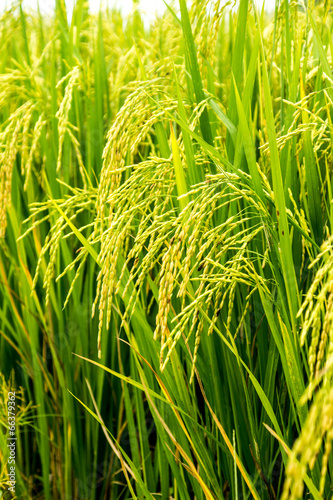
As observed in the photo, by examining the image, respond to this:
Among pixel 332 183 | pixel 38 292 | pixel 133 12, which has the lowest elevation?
pixel 38 292

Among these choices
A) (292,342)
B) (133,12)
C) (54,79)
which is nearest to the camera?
(292,342)

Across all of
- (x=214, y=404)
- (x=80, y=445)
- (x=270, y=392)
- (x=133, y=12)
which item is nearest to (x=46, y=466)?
(x=80, y=445)

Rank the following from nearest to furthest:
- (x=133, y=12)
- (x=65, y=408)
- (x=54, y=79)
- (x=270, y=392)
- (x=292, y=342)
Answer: (x=292, y=342) < (x=270, y=392) < (x=65, y=408) < (x=54, y=79) < (x=133, y=12)

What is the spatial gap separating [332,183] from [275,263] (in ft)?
0.87

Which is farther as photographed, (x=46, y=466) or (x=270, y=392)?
(x=46, y=466)

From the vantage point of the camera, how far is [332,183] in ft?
3.42

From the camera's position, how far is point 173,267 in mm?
870

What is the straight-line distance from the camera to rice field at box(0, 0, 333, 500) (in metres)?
0.86

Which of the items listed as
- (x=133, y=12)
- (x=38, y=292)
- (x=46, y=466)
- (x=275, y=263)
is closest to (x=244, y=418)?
(x=275, y=263)

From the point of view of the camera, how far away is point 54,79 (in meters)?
1.53

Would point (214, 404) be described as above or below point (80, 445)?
above

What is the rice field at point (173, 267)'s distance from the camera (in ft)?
2.81

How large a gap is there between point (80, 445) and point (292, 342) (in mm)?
831

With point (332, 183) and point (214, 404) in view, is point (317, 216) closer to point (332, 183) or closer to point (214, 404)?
point (332, 183)
